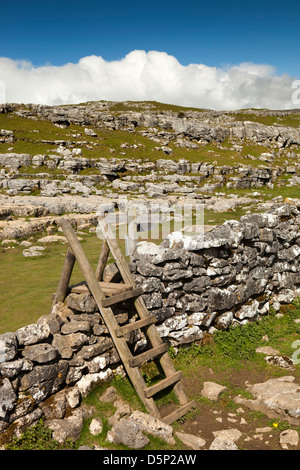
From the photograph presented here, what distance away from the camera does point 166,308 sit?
9250mm

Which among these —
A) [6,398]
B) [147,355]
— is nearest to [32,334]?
[6,398]

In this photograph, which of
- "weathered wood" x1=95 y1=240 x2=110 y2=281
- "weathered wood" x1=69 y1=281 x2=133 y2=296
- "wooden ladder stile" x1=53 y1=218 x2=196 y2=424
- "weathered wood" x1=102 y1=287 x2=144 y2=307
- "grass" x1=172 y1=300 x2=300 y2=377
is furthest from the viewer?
"grass" x1=172 y1=300 x2=300 y2=377

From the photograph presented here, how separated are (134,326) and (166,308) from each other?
1.86m

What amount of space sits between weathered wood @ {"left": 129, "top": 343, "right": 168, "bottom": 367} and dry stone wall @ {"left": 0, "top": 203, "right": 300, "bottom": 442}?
3.11 feet

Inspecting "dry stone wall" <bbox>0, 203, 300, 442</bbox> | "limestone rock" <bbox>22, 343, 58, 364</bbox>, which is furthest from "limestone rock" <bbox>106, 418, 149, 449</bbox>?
"limestone rock" <bbox>22, 343, 58, 364</bbox>

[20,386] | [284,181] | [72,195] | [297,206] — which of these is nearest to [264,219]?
[297,206]

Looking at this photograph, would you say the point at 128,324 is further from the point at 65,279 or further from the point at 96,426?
the point at 96,426

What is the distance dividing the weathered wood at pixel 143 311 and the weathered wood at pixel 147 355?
0.21m

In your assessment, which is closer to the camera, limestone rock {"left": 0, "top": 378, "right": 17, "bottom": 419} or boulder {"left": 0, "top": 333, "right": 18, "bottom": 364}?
limestone rock {"left": 0, "top": 378, "right": 17, "bottom": 419}

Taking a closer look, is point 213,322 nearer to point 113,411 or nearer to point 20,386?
point 113,411

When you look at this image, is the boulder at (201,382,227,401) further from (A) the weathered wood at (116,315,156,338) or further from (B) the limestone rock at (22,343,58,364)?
(B) the limestone rock at (22,343,58,364)

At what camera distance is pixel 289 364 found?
897 cm

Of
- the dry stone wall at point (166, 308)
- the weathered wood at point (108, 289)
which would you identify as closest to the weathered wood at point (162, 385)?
the dry stone wall at point (166, 308)

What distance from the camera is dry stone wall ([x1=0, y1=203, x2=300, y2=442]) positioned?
6.50 metres
